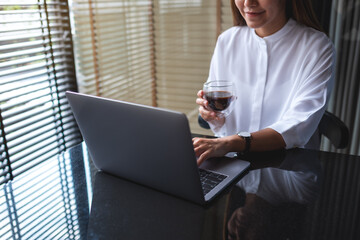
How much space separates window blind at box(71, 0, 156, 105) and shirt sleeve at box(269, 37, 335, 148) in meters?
1.60

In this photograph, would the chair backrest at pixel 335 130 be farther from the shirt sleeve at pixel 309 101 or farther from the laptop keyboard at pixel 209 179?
the laptop keyboard at pixel 209 179

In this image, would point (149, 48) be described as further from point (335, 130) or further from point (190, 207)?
point (190, 207)

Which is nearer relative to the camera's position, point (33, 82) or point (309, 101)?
point (309, 101)

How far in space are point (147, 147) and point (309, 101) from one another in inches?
31.9

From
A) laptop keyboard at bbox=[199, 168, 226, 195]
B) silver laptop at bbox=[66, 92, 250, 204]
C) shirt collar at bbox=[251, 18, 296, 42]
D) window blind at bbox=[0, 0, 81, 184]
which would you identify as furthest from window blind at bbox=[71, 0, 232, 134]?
laptop keyboard at bbox=[199, 168, 226, 195]

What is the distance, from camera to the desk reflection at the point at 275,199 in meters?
0.77

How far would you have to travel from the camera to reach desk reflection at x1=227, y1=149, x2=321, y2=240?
30.5 inches

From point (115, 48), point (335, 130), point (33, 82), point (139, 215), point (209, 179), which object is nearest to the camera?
point (139, 215)

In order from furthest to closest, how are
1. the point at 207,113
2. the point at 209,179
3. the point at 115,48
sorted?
the point at 115,48
the point at 207,113
the point at 209,179

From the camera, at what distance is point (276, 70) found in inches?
66.2

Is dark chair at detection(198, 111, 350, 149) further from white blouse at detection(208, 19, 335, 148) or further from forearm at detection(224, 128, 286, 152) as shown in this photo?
forearm at detection(224, 128, 286, 152)

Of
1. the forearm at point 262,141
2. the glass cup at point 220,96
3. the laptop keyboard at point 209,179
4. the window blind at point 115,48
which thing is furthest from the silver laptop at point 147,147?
the window blind at point 115,48

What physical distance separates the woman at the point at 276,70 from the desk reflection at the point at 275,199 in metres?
0.20

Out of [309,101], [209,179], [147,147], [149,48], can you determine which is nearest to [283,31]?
[309,101]
